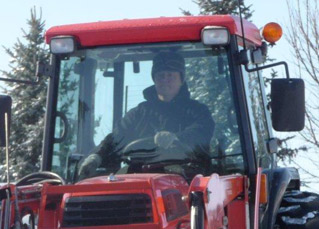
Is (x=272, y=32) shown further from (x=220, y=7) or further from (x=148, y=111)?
(x=220, y=7)

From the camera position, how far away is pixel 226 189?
18.1 feet

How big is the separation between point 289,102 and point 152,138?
A: 946 millimetres

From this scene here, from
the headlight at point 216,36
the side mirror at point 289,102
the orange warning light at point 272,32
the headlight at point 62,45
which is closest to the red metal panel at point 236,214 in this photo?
the side mirror at point 289,102

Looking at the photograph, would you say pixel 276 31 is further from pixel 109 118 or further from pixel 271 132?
pixel 109 118

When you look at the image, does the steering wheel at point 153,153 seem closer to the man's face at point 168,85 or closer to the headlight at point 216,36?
the man's face at point 168,85

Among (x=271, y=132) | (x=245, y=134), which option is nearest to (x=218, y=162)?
(x=245, y=134)

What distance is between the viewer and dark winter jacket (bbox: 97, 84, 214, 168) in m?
6.07

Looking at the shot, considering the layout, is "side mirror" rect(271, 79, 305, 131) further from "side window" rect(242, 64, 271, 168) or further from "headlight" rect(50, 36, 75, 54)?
"headlight" rect(50, 36, 75, 54)

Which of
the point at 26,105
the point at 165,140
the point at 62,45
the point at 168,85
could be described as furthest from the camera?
the point at 26,105

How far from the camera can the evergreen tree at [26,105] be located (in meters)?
20.1

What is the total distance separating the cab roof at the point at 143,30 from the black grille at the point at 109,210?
139 centimetres

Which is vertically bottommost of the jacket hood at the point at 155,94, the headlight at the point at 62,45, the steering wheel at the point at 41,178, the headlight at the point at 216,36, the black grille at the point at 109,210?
the black grille at the point at 109,210

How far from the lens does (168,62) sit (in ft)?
20.6

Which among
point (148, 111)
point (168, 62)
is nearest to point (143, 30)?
point (168, 62)
